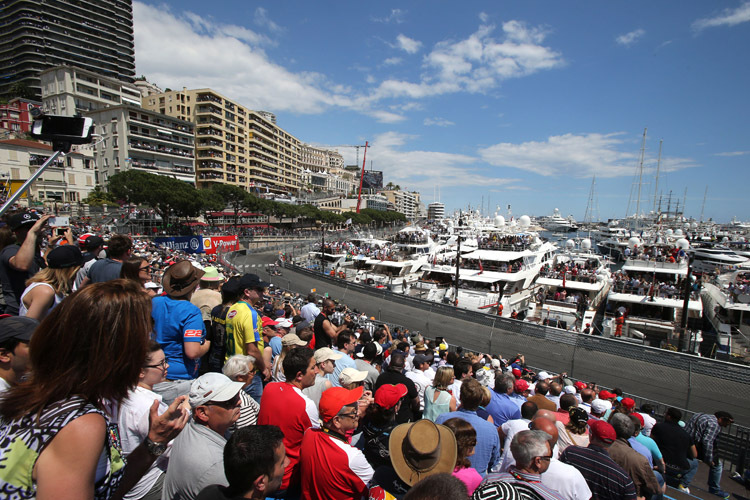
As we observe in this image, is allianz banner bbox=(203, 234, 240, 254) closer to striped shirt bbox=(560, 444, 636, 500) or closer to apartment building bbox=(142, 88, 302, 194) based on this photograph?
striped shirt bbox=(560, 444, 636, 500)

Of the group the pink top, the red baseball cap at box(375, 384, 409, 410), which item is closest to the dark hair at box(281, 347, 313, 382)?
the red baseball cap at box(375, 384, 409, 410)

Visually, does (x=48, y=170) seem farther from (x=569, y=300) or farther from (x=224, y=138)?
(x=569, y=300)

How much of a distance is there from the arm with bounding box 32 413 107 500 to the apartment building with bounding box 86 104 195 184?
2408 inches

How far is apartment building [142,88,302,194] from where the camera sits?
66.2 m

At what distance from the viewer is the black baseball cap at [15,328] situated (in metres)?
2.28

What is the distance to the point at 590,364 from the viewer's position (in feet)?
39.8

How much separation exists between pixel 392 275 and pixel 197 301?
22861 millimetres

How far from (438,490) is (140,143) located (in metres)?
67.4

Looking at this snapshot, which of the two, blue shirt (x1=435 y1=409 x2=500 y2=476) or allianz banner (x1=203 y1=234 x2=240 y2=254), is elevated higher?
blue shirt (x1=435 y1=409 x2=500 y2=476)

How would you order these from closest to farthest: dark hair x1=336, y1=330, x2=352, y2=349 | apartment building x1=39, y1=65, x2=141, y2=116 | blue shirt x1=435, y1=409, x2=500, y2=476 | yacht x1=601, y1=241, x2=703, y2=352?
blue shirt x1=435, y1=409, x2=500, y2=476, dark hair x1=336, y1=330, x2=352, y2=349, yacht x1=601, y1=241, x2=703, y2=352, apartment building x1=39, y1=65, x2=141, y2=116

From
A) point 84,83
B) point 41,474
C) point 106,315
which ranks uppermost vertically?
point 84,83

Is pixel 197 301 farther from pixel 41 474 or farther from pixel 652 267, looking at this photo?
pixel 652 267

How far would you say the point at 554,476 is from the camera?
3002mm

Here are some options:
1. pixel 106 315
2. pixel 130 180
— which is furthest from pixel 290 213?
pixel 106 315
